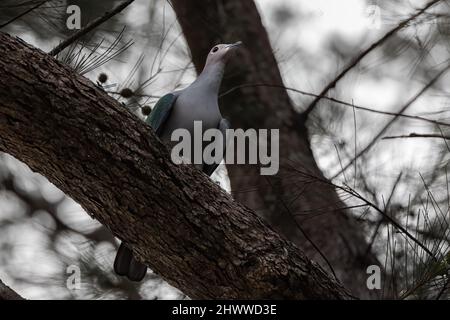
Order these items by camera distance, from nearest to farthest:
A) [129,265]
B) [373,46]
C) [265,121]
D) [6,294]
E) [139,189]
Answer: [6,294], [139,189], [129,265], [373,46], [265,121]

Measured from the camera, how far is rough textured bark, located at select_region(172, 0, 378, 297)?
363 cm

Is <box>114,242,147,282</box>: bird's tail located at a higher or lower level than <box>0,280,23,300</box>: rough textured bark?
higher

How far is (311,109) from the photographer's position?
393 cm

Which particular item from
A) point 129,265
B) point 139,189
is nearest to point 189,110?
point 129,265

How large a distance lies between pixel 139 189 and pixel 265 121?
172 centimetres

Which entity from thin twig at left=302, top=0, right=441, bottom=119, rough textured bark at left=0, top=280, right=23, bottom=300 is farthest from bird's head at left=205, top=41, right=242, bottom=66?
rough textured bark at left=0, top=280, right=23, bottom=300

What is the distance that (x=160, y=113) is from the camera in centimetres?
304

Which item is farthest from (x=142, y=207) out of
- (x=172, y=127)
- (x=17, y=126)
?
(x=172, y=127)

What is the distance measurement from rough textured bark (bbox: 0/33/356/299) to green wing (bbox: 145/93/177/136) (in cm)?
64

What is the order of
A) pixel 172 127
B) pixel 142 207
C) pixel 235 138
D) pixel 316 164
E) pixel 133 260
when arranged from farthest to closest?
pixel 316 164, pixel 235 138, pixel 172 127, pixel 133 260, pixel 142 207

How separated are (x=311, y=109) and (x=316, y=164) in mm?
285

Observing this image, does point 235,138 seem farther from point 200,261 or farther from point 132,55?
point 200,261

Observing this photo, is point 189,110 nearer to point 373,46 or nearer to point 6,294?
point 373,46

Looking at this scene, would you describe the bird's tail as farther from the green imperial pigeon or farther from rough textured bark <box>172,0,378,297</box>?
rough textured bark <box>172,0,378,297</box>
